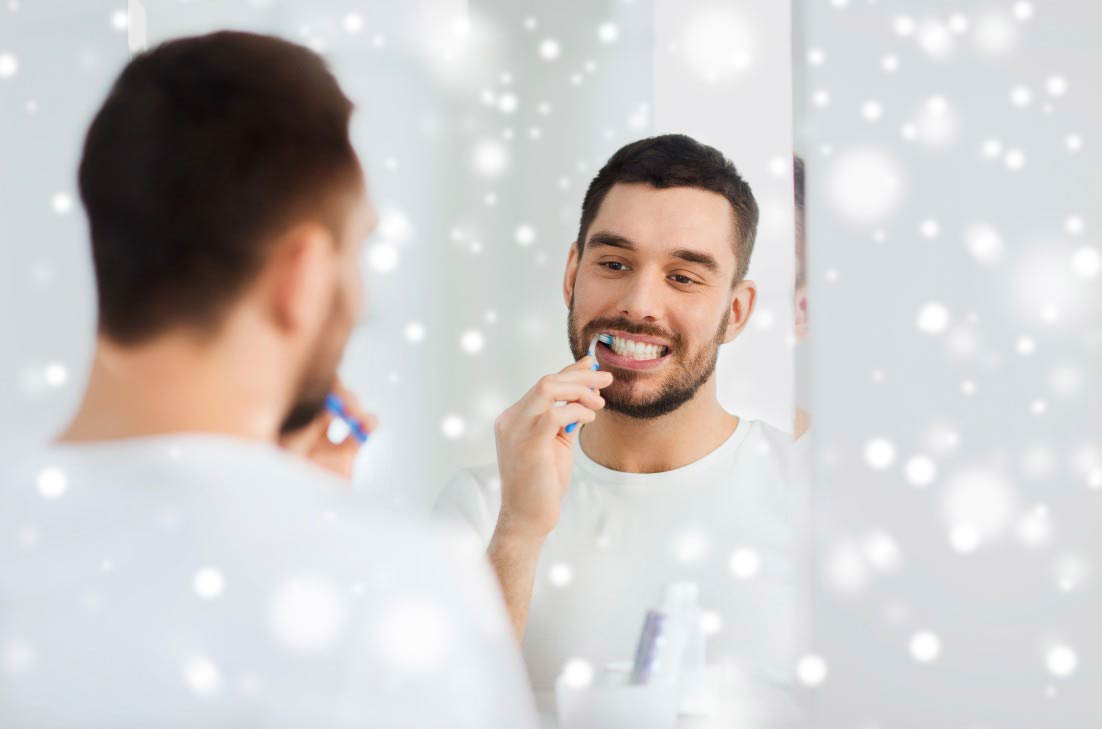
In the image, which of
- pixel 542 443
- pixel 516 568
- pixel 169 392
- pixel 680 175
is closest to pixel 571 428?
pixel 542 443

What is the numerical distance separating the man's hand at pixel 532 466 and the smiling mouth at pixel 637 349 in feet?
0.15

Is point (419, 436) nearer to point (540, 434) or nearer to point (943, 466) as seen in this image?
point (540, 434)

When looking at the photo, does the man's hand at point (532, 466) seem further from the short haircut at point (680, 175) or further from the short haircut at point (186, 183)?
the short haircut at point (186, 183)

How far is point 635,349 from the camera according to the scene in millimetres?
937

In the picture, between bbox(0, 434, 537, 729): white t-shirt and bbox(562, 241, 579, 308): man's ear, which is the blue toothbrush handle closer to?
bbox(562, 241, 579, 308): man's ear

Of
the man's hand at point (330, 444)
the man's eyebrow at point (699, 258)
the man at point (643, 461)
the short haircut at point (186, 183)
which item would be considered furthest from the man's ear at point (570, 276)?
the short haircut at point (186, 183)

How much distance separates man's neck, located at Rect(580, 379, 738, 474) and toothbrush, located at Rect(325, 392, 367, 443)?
0.25 meters

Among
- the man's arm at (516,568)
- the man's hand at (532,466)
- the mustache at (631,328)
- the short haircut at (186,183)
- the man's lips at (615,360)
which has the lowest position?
the man's arm at (516,568)

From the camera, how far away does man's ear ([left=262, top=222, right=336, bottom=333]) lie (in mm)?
623

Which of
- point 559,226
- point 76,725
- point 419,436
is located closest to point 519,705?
point 76,725

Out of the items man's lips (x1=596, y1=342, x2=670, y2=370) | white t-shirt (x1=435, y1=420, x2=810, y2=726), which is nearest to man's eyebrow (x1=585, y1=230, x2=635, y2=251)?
man's lips (x1=596, y1=342, x2=670, y2=370)

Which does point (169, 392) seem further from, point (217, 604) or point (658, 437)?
point (658, 437)

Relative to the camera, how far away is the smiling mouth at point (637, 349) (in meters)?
0.93

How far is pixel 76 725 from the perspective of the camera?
1.78ft
